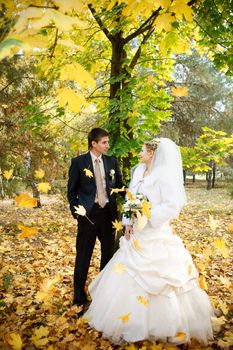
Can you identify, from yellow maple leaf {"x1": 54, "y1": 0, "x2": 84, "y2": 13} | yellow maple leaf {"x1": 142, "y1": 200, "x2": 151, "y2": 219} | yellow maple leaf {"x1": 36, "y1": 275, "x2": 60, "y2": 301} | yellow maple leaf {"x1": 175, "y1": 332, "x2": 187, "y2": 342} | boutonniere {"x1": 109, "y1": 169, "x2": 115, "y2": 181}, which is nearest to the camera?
yellow maple leaf {"x1": 54, "y1": 0, "x2": 84, "y2": 13}

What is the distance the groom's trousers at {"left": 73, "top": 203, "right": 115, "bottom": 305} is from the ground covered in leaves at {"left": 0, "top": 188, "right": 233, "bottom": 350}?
1.01 feet

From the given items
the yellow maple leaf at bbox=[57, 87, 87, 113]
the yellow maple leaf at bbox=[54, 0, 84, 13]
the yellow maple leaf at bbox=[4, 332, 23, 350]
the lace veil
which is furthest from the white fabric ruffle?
the yellow maple leaf at bbox=[54, 0, 84, 13]

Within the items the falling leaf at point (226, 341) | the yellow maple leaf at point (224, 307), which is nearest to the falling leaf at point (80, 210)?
the falling leaf at point (226, 341)

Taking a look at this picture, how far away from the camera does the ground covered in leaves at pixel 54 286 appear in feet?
11.5

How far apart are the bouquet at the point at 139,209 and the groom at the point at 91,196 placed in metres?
0.54

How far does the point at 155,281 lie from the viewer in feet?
11.3

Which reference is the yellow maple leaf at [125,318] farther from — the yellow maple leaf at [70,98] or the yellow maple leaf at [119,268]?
the yellow maple leaf at [70,98]

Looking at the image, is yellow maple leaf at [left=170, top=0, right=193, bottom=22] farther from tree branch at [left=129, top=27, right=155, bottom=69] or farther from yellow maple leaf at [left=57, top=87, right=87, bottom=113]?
tree branch at [left=129, top=27, right=155, bottom=69]

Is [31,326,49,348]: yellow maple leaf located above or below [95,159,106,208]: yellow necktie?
below

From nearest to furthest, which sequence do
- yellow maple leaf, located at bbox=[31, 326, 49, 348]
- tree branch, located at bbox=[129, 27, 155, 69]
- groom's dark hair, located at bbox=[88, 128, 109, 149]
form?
yellow maple leaf, located at bbox=[31, 326, 49, 348] → groom's dark hair, located at bbox=[88, 128, 109, 149] → tree branch, located at bbox=[129, 27, 155, 69]

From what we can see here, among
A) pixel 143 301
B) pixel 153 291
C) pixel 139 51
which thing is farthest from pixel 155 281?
pixel 139 51

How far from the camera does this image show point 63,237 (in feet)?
27.6

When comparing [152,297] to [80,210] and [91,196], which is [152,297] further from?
[91,196]

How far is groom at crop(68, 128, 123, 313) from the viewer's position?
4113 mm
